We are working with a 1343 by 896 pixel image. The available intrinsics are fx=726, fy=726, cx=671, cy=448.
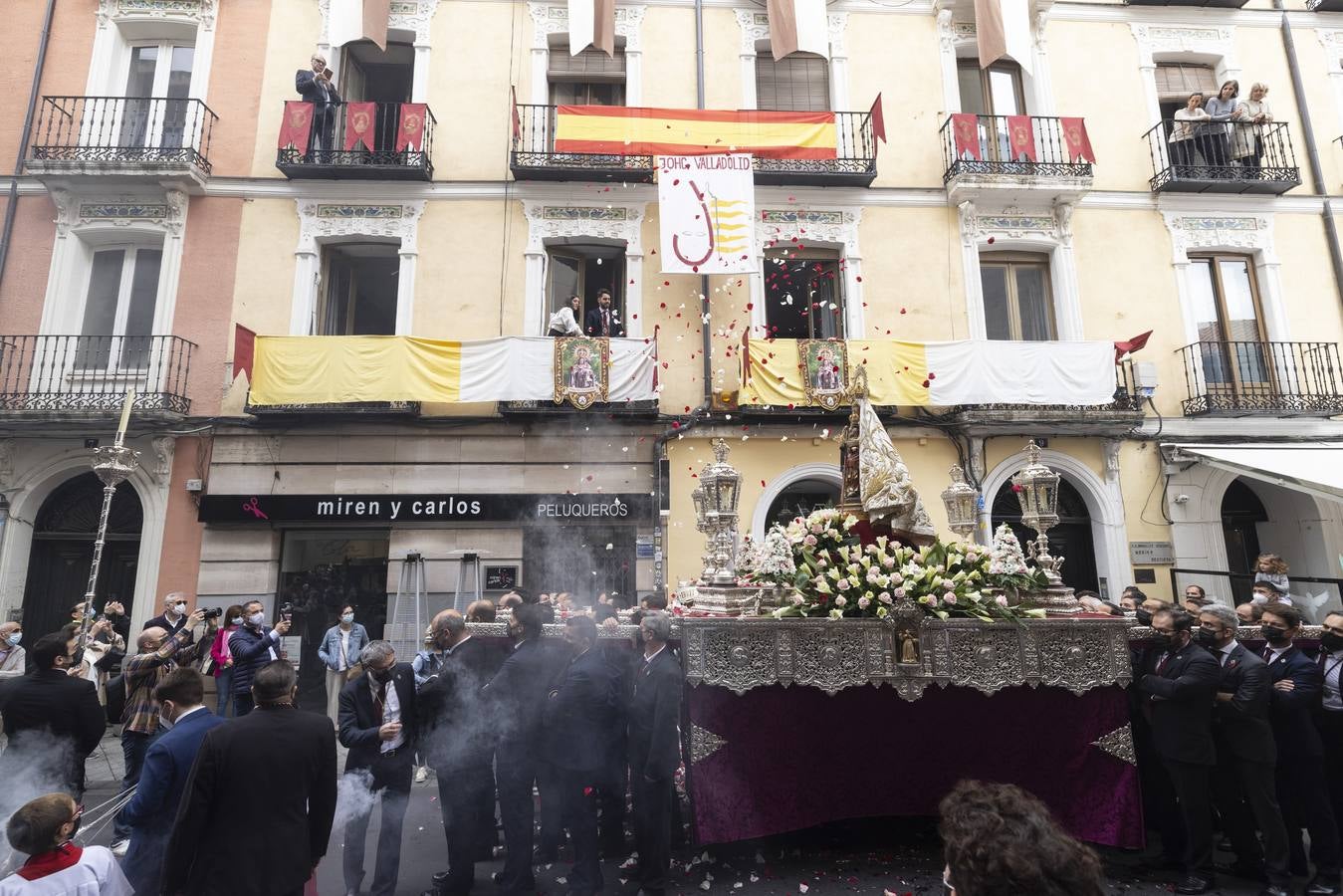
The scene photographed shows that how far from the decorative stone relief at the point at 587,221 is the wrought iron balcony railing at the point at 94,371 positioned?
19.3 ft

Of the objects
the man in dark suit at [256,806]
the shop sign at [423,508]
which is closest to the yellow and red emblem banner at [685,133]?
the shop sign at [423,508]

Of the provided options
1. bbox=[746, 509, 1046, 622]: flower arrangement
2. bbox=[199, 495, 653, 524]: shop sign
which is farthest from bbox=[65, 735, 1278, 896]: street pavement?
bbox=[199, 495, 653, 524]: shop sign

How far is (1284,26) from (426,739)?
750 inches

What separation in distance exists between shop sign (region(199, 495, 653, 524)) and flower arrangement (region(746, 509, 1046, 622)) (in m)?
5.97

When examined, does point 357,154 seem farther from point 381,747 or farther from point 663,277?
point 381,747

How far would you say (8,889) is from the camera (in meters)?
2.89

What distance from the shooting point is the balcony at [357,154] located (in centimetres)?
1202

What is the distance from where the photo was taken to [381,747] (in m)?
4.99

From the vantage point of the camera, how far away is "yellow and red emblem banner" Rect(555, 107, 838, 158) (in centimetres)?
1213

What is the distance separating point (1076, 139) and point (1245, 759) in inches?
440

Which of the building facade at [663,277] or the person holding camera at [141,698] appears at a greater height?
the building facade at [663,277]

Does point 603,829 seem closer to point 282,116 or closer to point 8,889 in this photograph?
point 8,889

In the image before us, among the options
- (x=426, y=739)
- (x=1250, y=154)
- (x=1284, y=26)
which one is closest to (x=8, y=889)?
(x=426, y=739)

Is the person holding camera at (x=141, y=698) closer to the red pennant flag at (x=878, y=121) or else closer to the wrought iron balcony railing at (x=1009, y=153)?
the red pennant flag at (x=878, y=121)
